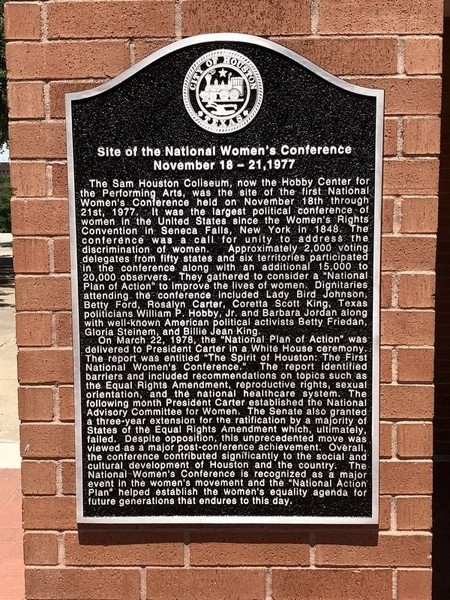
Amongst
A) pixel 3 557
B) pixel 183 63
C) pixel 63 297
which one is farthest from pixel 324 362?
pixel 3 557

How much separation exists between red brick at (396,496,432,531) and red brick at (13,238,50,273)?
58.2 inches

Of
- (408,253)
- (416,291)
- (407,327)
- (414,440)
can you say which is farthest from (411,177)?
(414,440)

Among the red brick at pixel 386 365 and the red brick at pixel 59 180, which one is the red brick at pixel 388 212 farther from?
the red brick at pixel 59 180

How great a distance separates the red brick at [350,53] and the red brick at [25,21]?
2.61ft

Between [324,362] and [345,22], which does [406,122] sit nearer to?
[345,22]

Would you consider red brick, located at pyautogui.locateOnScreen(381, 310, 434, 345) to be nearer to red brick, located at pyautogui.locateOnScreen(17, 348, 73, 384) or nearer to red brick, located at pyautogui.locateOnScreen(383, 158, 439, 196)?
red brick, located at pyautogui.locateOnScreen(383, 158, 439, 196)

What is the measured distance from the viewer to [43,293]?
8.36 ft

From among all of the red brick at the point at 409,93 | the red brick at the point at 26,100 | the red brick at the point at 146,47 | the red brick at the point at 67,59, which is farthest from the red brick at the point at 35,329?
the red brick at the point at 409,93

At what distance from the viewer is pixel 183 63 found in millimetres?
2434

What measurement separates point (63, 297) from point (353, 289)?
0.99 metres

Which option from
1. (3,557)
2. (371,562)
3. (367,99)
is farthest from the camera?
(3,557)

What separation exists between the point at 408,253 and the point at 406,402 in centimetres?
51

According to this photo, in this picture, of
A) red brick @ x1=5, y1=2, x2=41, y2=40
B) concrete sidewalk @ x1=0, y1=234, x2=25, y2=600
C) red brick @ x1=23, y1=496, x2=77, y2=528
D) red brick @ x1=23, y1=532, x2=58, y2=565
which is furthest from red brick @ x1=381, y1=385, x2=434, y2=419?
concrete sidewalk @ x1=0, y1=234, x2=25, y2=600

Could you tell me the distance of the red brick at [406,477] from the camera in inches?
101
